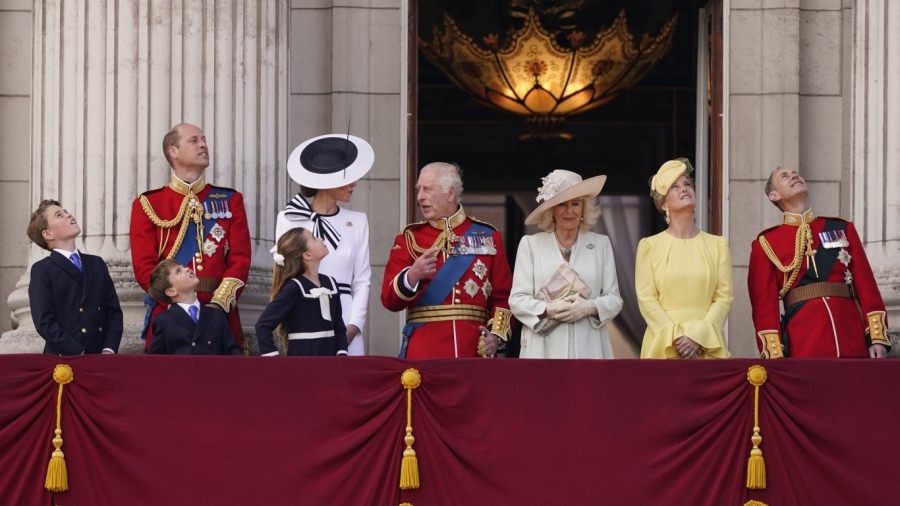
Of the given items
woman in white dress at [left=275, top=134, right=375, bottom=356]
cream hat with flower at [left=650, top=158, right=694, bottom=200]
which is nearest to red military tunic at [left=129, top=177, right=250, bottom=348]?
woman in white dress at [left=275, top=134, right=375, bottom=356]

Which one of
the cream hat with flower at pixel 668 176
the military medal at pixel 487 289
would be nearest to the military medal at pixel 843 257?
the cream hat with flower at pixel 668 176

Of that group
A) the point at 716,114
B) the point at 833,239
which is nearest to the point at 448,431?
the point at 833,239

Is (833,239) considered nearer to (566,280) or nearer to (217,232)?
(566,280)

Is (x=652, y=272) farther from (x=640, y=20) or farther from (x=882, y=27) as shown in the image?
(x=640, y=20)

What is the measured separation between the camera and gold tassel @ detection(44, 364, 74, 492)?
950cm

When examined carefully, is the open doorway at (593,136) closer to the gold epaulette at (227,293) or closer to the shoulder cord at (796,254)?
the shoulder cord at (796,254)

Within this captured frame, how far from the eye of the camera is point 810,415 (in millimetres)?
9594

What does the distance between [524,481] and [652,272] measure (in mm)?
1669

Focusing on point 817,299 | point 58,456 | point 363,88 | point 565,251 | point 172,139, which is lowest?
point 58,456

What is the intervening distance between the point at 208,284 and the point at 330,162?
0.98 metres

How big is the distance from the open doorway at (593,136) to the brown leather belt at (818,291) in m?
7.21

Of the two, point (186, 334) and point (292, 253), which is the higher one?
point (292, 253)

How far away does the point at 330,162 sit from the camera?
11.1 meters

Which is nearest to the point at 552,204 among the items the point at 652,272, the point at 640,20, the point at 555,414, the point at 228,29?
the point at 652,272
